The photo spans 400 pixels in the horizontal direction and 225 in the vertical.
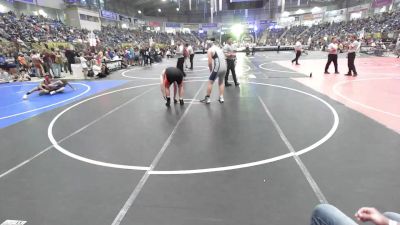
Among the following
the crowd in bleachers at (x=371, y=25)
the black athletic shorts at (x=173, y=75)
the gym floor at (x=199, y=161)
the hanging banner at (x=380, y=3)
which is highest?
the hanging banner at (x=380, y=3)

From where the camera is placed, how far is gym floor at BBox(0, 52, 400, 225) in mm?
2984

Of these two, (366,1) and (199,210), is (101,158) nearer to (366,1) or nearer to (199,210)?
(199,210)

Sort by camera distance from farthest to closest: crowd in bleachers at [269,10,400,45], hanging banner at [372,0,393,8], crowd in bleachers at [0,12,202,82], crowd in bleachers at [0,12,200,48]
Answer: hanging banner at [372,0,393,8] → crowd in bleachers at [269,10,400,45] → crowd in bleachers at [0,12,200,48] → crowd in bleachers at [0,12,202,82]

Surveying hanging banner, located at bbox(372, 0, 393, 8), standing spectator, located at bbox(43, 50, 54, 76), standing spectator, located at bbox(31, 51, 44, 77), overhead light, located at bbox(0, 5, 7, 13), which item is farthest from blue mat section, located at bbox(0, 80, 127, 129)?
hanging banner, located at bbox(372, 0, 393, 8)

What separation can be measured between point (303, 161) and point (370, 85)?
748 centimetres

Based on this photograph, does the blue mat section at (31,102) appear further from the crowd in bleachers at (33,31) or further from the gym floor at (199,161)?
the crowd in bleachers at (33,31)

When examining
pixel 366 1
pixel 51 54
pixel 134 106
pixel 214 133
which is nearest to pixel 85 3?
pixel 51 54

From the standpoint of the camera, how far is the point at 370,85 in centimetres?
961

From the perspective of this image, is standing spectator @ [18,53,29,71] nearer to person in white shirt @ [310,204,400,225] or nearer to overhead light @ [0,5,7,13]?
person in white shirt @ [310,204,400,225]

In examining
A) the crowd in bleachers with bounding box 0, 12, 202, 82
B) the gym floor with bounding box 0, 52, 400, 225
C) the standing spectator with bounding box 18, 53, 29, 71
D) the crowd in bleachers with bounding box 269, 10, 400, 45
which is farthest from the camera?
the crowd in bleachers with bounding box 269, 10, 400, 45

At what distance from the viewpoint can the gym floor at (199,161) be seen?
2.98 meters

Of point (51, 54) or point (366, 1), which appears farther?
point (366, 1)

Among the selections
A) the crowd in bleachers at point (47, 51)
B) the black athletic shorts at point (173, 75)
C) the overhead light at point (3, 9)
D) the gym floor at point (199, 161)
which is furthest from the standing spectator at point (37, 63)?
the overhead light at point (3, 9)

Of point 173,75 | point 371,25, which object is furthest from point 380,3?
point 173,75
